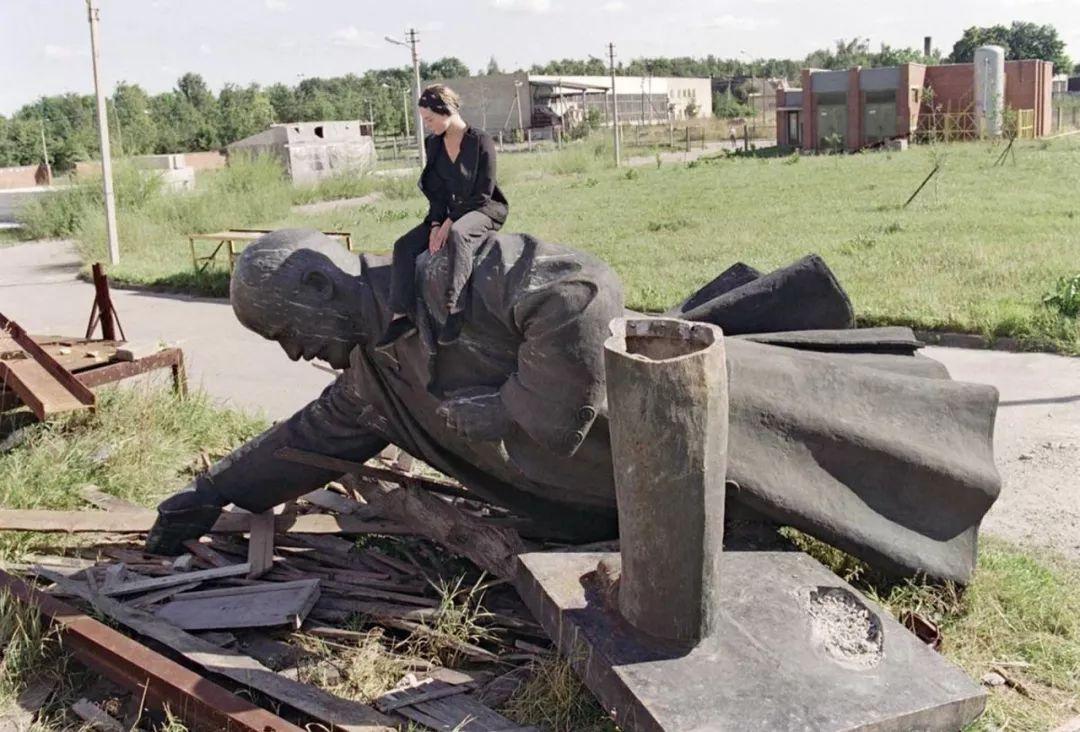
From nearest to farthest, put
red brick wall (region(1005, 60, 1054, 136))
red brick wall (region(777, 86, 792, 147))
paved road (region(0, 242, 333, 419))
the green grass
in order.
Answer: the green grass → paved road (region(0, 242, 333, 419)) → red brick wall (region(1005, 60, 1054, 136)) → red brick wall (region(777, 86, 792, 147))

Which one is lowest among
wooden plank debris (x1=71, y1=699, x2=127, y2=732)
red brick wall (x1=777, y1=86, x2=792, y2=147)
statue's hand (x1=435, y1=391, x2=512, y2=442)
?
wooden plank debris (x1=71, y1=699, x2=127, y2=732)

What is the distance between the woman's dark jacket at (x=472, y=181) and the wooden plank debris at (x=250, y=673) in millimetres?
1743

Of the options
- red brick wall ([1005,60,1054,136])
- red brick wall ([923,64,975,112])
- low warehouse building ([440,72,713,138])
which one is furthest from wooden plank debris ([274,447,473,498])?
low warehouse building ([440,72,713,138])

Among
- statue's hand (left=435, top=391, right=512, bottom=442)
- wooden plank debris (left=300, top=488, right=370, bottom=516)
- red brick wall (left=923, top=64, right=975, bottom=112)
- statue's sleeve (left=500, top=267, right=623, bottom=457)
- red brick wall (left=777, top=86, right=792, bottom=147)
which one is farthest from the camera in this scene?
red brick wall (left=777, top=86, right=792, bottom=147)

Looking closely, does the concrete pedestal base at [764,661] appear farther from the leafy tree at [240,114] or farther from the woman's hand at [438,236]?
the leafy tree at [240,114]

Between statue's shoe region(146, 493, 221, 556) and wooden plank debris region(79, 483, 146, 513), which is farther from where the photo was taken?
wooden plank debris region(79, 483, 146, 513)

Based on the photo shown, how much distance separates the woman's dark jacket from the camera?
4176mm

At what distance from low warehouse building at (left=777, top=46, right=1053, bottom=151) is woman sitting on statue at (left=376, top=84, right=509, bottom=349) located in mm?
32217

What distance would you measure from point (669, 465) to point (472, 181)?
1.94 m

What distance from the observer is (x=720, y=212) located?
1778cm

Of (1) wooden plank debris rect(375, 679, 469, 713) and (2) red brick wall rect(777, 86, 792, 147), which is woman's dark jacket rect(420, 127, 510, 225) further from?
(2) red brick wall rect(777, 86, 792, 147)

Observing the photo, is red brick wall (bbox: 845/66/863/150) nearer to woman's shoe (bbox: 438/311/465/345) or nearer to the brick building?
the brick building

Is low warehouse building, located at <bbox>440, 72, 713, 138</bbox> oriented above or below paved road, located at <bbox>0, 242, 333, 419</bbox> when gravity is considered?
above

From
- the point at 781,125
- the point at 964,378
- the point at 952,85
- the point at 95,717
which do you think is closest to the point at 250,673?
the point at 95,717
